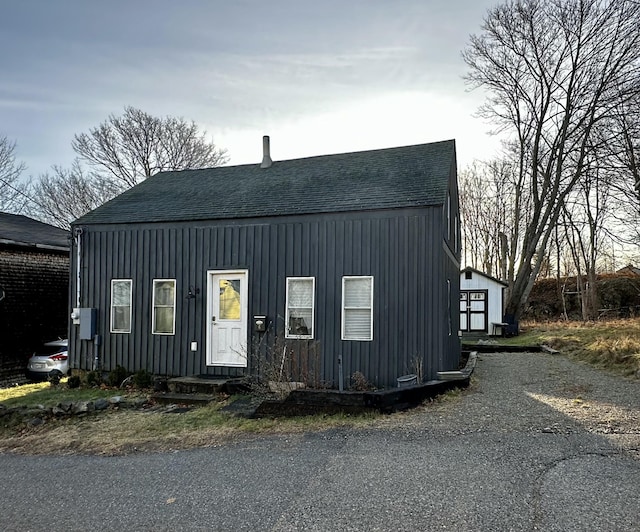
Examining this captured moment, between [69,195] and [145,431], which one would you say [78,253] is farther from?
[69,195]

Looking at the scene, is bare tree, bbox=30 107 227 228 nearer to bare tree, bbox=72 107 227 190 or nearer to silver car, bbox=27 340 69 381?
bare tree, bbox=72 107 227 190

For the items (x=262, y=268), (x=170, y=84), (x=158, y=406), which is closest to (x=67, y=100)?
(x=170, y=84)

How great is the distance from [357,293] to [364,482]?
16.1 ft

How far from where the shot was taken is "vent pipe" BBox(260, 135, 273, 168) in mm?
13484

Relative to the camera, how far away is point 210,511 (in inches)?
174

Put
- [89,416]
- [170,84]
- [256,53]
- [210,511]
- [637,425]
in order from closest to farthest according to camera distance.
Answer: [210,511] < [637,425] < [89,416] < [256,53] < [170,84]

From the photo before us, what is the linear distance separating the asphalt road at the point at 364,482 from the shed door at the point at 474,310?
17.4m

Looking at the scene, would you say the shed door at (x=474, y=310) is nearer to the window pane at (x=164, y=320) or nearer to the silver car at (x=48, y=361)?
the window pane at (x=164, y=320)

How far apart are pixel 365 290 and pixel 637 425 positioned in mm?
4589

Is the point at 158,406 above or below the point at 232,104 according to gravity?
below

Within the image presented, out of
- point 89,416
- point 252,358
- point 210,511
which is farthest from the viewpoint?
point 252,358

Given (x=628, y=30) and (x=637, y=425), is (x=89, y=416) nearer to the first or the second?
(x=637, y=425)

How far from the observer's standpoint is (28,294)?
14523 millimetres

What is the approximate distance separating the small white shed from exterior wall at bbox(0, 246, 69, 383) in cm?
1654
